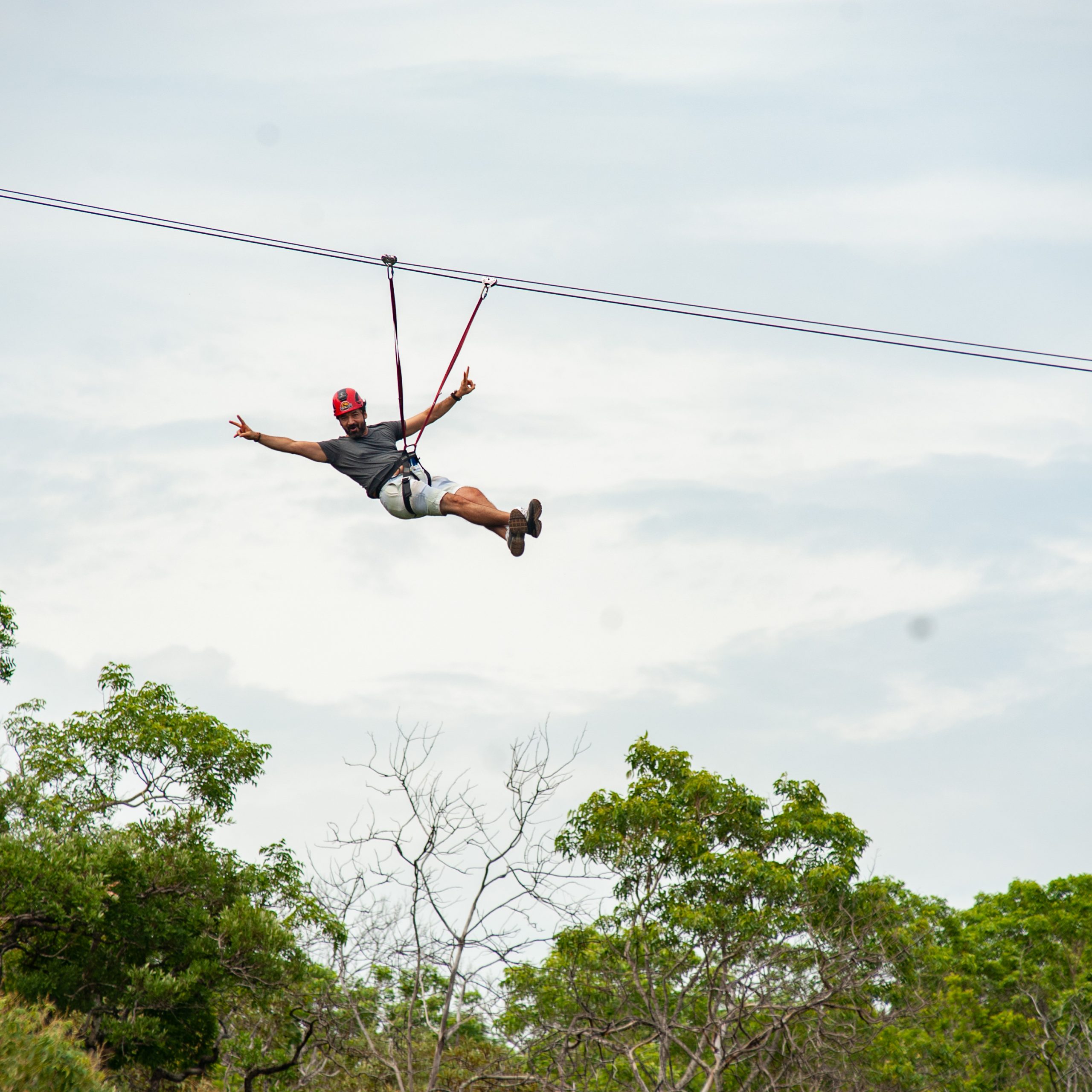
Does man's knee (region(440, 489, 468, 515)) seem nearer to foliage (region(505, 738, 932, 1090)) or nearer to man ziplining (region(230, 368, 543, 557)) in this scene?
man ziplining (region(230, 368, 543, 557))

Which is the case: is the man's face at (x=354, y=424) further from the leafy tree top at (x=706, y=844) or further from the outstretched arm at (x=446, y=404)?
the leafy tree top at (x=706, y=844)

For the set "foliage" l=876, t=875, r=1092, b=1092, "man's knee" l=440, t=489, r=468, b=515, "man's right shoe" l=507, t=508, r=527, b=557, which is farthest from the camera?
"foliage" l=876, t=875, r=1092, b=1092

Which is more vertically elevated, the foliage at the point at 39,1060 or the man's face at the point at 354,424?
the man's face at the point at 354,424

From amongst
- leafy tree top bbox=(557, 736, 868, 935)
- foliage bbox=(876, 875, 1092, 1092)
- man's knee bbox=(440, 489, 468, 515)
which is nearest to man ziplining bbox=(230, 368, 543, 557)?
man's knee bbox=(440, 489, 468, 515)

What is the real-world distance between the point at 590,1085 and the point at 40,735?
9.94 metres

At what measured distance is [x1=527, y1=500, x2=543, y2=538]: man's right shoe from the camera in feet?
26.7

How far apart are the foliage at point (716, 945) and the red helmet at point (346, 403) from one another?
7018 mm

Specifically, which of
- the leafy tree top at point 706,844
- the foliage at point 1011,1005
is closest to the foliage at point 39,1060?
the leafy tree top at point 706,844

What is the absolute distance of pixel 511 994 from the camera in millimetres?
13406

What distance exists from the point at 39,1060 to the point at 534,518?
4.88m

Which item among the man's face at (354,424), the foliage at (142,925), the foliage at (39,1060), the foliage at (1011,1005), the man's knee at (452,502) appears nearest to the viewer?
the man's knee at (452,502)

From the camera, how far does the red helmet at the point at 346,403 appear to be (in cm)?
907

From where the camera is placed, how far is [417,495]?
860 centimetres

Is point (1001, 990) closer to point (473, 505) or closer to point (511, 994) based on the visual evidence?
point (511, 994)
